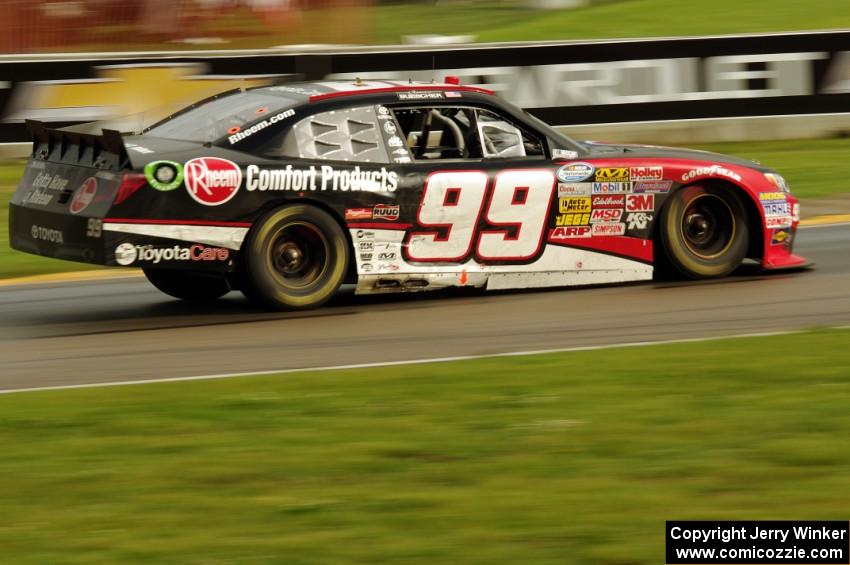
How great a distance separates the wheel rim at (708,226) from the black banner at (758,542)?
221 inches

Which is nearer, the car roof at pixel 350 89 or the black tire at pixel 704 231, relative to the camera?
the car roof at pixel 350 89

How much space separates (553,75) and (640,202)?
28.4 ft

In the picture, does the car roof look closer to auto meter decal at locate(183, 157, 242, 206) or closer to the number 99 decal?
the number 99 decal

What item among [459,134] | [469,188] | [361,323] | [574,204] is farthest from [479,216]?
[361,323]

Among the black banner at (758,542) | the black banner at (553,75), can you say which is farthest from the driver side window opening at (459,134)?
the black banner at (553,75)

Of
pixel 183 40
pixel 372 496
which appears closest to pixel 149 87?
pixel 183 40

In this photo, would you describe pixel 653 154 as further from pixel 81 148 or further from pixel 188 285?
pixel 81 148

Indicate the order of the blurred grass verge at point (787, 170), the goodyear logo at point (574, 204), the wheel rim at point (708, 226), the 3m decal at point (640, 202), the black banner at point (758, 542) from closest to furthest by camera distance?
the black banner at point (758, 542) < the goodyear logo at point (574, 204) < the 3m decal at point (640, 202) < the wheel rim at point (708, 226) < the blurred grass verge at point (787, 170)

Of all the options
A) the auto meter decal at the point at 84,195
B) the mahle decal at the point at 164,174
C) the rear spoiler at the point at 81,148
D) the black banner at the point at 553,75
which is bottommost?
the auto meter decal at the point at 84,195

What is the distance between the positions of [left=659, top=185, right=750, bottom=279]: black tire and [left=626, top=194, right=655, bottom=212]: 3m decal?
133 mm

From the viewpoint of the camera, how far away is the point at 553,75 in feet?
60.5

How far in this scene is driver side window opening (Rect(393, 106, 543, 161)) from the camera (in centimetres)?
971

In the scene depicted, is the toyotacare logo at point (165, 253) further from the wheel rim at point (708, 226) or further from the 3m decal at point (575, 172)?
the wheel rim at point (708, 226)

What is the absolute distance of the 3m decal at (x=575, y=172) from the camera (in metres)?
9.83
